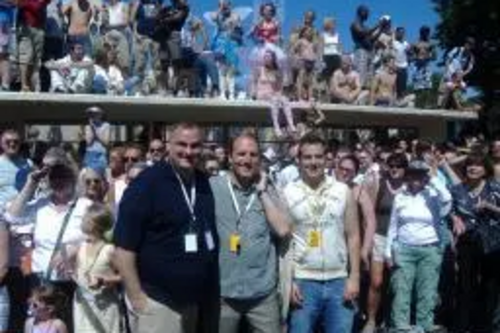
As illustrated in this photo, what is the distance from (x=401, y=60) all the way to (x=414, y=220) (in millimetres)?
10915

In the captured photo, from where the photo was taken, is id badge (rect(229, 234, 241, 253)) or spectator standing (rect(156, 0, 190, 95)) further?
spectator standing (rect(156, 0, 190, 95))

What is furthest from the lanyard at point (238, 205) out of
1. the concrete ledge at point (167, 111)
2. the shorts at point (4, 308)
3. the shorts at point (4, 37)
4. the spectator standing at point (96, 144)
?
the shorts at point (4, 37)

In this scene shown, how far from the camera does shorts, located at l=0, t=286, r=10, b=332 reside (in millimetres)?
6766

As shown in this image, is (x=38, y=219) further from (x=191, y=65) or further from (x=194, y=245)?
(x=191, y=65)

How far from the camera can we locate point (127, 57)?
566 inches

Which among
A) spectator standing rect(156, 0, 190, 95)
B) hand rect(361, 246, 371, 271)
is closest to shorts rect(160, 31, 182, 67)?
spectator standing rect(156, 0, 190, 95)

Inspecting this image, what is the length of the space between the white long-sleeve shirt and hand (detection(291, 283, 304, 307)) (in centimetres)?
263

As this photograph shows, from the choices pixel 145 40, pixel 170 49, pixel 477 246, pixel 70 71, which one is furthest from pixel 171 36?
pixel 477 246

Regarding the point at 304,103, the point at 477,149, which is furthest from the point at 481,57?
the point at 477,149

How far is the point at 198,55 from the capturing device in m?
15.9

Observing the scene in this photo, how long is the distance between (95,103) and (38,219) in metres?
6.90

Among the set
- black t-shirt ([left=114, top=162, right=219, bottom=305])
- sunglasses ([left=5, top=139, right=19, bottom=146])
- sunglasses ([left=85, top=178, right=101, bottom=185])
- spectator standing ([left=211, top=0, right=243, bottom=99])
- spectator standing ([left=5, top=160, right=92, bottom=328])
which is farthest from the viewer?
spectator standing ([left=211, top=0, right=243, bottom=99])

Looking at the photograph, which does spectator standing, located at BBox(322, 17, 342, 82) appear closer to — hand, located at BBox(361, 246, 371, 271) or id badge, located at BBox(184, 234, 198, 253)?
hand, located at BBox(361, 246, 371, 271)

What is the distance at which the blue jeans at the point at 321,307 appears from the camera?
601 centimetres
